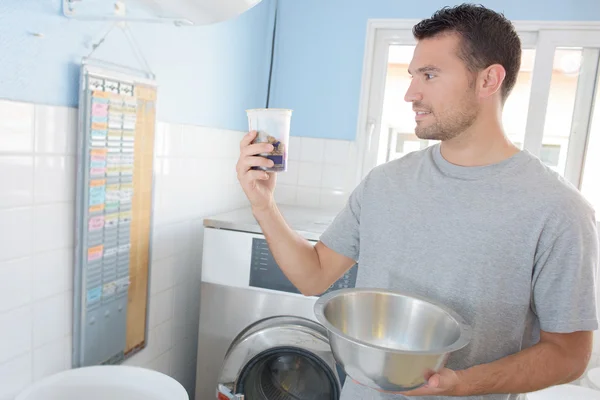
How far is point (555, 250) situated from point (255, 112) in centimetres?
65

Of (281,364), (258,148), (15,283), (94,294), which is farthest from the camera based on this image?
(281,364)

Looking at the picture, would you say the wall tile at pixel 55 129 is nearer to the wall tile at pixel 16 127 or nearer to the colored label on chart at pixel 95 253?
the wall tile at pixel 16 127

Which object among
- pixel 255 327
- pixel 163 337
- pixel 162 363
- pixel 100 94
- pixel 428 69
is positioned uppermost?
pixel 428 69

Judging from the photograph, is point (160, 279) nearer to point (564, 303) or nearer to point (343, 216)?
point (343, 216)

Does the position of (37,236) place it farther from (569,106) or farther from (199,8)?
(569,106)

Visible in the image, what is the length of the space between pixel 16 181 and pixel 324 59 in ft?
5.52

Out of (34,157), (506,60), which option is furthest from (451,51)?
(34,157)

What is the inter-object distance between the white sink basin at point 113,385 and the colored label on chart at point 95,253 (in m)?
0.29

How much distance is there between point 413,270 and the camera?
995mm

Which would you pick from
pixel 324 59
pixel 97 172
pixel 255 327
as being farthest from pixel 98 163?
pixel 324 59

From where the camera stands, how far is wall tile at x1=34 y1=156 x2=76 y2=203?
110cm

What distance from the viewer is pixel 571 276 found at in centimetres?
85

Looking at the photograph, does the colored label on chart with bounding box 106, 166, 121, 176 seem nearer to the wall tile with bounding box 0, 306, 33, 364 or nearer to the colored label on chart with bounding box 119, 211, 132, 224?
the colored label on chart with bounding box 119, 211, 132, 224

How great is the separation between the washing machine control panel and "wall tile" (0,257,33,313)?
739mm
